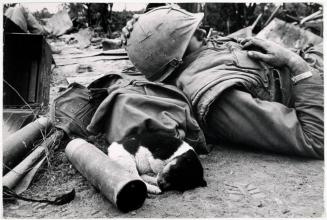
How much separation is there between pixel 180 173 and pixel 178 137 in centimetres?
40

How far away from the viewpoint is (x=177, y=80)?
3.00 metres

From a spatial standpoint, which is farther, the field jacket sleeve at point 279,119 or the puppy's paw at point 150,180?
the field jacket sleeve at point 279,119

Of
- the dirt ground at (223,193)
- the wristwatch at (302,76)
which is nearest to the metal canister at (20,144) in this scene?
the dirt ground at (223,193)

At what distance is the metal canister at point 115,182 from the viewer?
6.10 ft

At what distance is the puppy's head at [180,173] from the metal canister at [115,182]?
25 centimetres

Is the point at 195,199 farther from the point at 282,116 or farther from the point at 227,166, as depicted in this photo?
the point at 282,116

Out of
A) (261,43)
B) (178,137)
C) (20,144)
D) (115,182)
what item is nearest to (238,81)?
(261,43)

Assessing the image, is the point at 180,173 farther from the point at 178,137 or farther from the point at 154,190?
the point at 178,137


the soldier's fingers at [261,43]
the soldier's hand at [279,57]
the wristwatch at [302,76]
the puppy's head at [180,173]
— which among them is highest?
the soldier's fingers at [261,43]

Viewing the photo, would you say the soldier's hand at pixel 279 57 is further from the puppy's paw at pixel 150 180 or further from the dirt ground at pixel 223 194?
the puppy's paw at pixel 150 180

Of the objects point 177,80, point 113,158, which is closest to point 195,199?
point 113,158

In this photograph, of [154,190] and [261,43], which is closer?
[154,190]

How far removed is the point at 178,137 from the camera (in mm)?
2502

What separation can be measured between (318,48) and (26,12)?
8.18 meters
